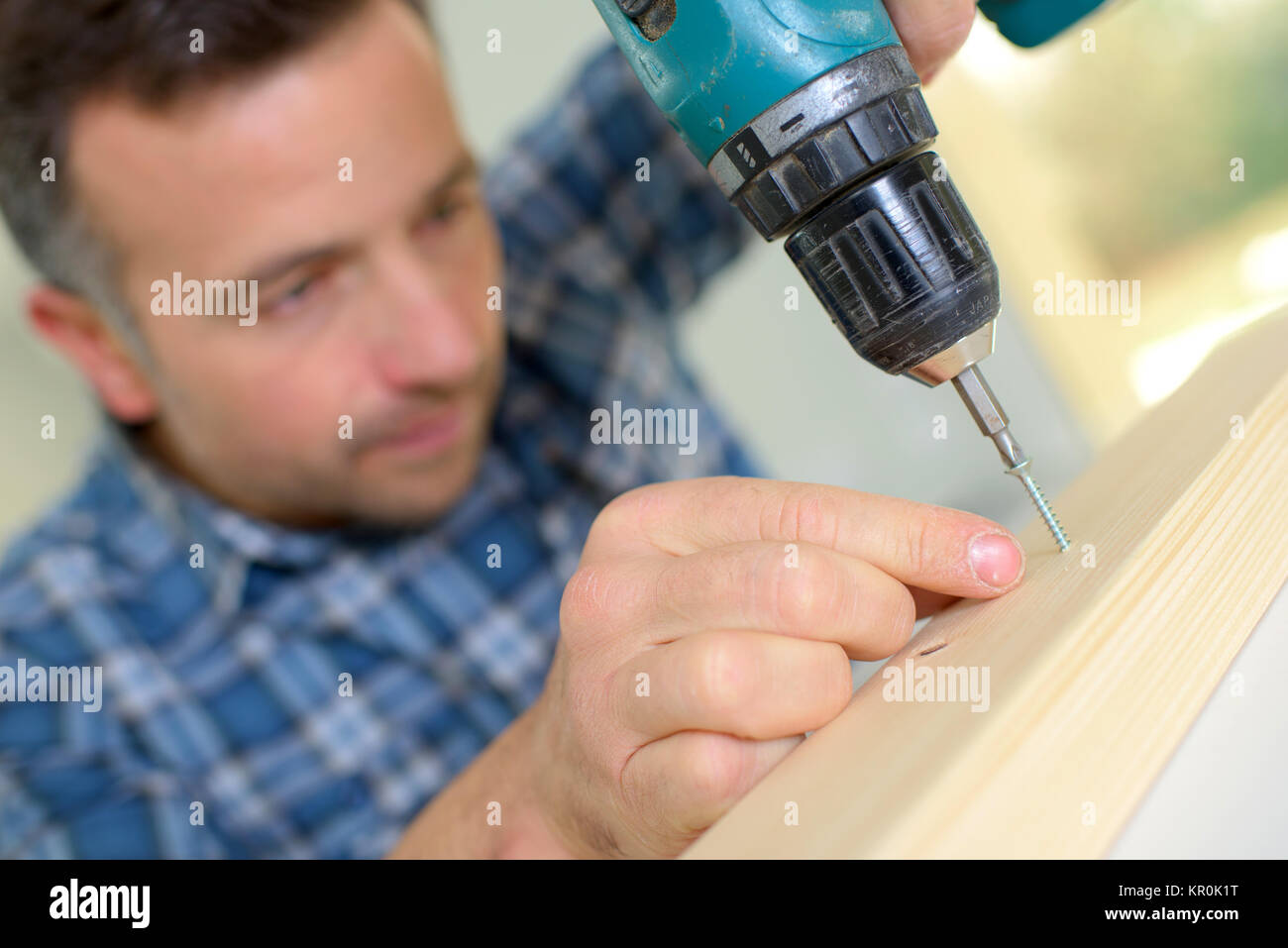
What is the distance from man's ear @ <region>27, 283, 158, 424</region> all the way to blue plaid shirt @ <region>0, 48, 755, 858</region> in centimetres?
9

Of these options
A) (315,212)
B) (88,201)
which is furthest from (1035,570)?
(88,201)

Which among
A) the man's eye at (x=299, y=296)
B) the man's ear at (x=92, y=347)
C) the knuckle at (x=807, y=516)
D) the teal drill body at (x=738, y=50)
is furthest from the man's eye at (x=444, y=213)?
the knuckle at (x=807, y=516)

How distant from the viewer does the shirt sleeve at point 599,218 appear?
3.74 ft

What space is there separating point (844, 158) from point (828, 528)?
16cm

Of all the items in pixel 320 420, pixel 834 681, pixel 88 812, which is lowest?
pixel 88 812

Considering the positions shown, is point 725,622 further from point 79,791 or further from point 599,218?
point 599,218

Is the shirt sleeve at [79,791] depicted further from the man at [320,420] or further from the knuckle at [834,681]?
the knuckle at [834,681]

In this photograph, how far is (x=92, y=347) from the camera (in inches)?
37.6

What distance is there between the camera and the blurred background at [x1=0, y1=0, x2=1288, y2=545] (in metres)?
1.20

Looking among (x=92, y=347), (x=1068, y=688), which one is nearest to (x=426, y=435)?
(x=92, y=347)

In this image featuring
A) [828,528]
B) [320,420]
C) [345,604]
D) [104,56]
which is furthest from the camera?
[345,604]

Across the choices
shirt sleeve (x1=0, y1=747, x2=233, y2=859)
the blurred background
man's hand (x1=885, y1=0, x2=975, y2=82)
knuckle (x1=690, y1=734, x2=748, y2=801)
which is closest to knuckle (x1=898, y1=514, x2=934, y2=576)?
knuckle (x1=690, y1=734, x2=748, y2=801)

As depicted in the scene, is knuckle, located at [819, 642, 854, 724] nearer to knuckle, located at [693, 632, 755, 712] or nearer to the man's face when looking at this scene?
knuckle, located at [693, 632, 755, 712]
